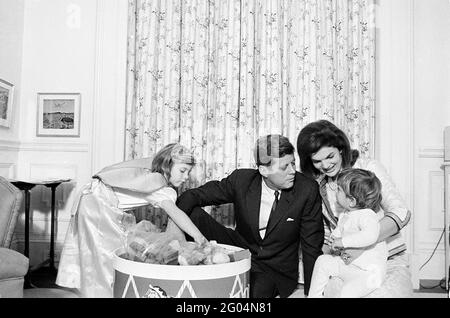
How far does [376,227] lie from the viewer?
1404 mm

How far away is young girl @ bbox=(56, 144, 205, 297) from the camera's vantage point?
5.48 feet

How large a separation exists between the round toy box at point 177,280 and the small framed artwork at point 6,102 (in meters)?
1.44

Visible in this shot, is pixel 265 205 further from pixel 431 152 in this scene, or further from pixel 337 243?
pixel 431 152

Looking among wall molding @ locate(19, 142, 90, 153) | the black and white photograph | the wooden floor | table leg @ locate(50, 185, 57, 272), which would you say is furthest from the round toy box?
wall molding @ locate(19, 142, 90, 153)

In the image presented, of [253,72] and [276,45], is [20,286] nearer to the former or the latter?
[253,72]

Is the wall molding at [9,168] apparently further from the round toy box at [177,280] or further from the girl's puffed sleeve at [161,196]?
the round toy box at [177,280]

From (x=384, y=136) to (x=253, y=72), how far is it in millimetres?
823

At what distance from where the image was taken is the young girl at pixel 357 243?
135 centimetres

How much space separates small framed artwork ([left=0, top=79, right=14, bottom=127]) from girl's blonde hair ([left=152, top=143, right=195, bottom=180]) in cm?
96

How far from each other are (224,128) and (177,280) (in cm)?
130

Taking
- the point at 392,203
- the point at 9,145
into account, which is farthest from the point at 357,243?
the point at 9,145

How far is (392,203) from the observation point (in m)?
1.63
